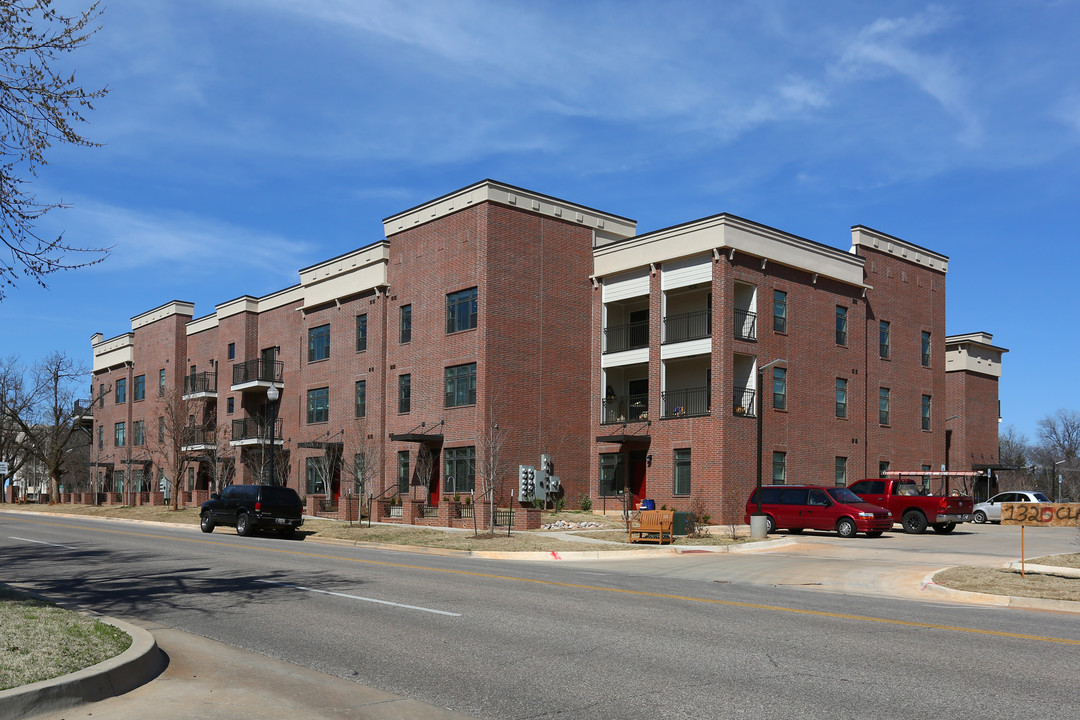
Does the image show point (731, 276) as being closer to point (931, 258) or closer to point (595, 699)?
point (931, 258)

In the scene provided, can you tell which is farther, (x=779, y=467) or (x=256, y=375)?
(x=256, y=375)

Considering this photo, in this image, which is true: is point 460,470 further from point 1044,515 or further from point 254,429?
point 1044,515

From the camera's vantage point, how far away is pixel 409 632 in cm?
1060

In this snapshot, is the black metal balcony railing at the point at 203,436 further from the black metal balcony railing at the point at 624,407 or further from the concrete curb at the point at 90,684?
the concrete curb at the point at 90,684

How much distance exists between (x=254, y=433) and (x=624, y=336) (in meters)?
23.9

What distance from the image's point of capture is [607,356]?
4209 centimetres

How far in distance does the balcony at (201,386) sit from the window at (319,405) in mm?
12376

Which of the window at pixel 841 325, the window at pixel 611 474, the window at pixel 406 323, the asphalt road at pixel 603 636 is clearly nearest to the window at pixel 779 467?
the window at pixel 611 474

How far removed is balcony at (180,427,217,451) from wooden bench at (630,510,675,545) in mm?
35074

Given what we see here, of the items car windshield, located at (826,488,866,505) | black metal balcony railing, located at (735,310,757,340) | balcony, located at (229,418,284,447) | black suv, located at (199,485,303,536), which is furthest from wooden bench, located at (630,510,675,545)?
balcony, located at (229,418,284,447)

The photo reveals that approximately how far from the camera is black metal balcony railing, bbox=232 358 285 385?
54.5m

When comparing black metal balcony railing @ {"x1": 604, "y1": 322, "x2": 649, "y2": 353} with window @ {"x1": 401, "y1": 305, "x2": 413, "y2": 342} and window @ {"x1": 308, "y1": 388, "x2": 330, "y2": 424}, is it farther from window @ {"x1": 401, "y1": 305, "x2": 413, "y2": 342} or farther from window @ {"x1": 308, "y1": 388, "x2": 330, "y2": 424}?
window @ {"x1": 308, "y1": 388, "x2": 330, "y2": 424}

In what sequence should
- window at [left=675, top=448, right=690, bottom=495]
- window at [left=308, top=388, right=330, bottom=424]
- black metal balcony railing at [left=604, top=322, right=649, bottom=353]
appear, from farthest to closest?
window at [left=308, top=388, right=330, bottom=424] < black metal balcony railing at [left=604, top=322, right=649, bottom=353] < window at [left=675, top=448, right=690, bottom=495]

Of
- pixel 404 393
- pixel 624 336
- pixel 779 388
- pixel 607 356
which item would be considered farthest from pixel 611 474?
pixel 404 393
